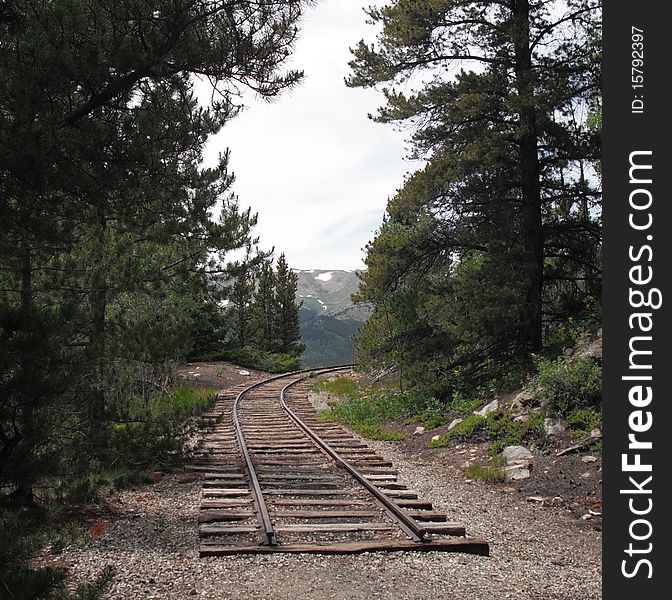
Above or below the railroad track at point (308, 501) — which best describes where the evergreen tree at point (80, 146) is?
above

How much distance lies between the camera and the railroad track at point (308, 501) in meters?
5.42

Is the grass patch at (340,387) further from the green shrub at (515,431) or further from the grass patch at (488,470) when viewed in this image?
the grass patch at (488,470)

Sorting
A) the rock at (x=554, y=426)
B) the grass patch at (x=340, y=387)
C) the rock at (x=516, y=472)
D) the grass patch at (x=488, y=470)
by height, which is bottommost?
the grass patch at (x=340, y=387)

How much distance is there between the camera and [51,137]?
4172mm

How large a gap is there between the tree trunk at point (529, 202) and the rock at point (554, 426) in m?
3.31

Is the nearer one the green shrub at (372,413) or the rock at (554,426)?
the rock at (554,426)

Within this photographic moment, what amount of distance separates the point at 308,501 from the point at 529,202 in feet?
28.1

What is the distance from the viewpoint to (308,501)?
6941 mm

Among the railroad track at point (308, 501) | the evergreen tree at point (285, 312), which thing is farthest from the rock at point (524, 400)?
the evergreen tree at point (285, 312)

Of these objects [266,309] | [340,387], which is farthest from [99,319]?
[266,309]

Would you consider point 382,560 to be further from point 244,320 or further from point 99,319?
point 244,320

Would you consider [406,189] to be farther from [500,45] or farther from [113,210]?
[113,210]

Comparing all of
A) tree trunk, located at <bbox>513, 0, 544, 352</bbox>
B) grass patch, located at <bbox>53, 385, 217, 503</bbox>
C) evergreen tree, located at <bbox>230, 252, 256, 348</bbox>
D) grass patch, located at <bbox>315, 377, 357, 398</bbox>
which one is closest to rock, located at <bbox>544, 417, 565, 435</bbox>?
tree trunk, located at <bbox>513, 0, 544, 352</bbox>

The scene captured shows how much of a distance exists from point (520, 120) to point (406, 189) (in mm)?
2781
